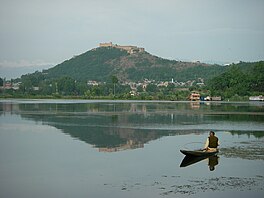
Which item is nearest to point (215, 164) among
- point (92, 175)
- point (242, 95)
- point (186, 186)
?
point (186, 186)

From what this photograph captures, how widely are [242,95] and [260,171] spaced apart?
114 metres

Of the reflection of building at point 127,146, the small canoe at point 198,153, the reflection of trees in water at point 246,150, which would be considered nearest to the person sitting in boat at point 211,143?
the small canoe at point 198,153

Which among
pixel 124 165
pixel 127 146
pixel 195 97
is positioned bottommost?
pixel 124 165

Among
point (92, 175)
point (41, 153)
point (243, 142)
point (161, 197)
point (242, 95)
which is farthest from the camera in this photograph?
point (242, 95)

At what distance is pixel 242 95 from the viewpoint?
420ft

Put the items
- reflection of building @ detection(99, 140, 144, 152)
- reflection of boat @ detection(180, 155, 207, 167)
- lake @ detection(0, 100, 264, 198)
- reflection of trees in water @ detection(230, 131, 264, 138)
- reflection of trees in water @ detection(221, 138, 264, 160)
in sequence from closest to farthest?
1. lake @ detection(0, 100, 264, 198)
2. reflection of boat @ detection(180, 155, 207, 167)
3. reflection of trees in water @ detection(221, 138, 264, 160)
4. reflection of building @ detection(99, 140, 144, 152)
5. reflection of trees in water @ detection(230, 131, 264, 138)

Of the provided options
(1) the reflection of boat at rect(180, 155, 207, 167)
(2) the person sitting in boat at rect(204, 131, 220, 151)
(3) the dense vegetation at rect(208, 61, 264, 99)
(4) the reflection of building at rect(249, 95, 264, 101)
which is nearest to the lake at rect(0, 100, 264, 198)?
(1) the reflection of boat at rect(180, 155, 207, 167)

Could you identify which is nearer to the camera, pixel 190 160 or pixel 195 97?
pixel 190 160

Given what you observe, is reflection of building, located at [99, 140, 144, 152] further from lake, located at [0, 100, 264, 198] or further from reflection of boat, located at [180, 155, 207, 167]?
reflection of boat, located at [180, 155, 207, 167]

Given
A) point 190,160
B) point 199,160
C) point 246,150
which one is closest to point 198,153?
point 199,160

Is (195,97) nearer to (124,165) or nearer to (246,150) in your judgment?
(246,150)

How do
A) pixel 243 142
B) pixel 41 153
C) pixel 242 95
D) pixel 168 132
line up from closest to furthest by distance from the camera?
pixel 41 153 < pixel 243 142 < pixel 168 132 < pixel 242 95

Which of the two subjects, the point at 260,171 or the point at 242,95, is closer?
the point at 260,171

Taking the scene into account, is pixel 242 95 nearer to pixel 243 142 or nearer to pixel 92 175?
pixel 243 142
